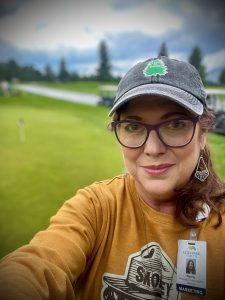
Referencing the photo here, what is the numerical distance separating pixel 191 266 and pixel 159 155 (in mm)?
355

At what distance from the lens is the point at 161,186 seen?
813 mm

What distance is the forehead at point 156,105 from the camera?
2.58ft

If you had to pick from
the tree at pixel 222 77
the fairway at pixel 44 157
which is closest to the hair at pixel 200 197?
the fairway at pixel 44 157

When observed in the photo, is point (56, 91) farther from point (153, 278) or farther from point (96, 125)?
point (153, 278)

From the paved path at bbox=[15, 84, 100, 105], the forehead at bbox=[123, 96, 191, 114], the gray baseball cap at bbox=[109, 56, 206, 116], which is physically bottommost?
the forehead at bbox=[123, 96, 191, 114]

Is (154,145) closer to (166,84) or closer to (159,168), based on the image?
(159,168)

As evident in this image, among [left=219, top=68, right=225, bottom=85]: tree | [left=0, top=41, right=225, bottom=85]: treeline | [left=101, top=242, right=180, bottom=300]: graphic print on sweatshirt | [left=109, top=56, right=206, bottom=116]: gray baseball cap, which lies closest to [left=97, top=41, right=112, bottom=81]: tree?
[left=0, top=41, right=225, bottom=85]: treeline

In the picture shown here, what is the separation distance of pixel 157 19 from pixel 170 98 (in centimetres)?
75

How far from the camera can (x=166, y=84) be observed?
78 cm

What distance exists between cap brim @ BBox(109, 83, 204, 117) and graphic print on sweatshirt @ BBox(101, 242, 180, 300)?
0.42 m

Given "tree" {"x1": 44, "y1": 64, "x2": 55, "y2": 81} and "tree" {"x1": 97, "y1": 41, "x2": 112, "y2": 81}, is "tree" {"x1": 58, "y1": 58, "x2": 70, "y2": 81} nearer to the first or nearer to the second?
"tree" {"x1": 44, "y1": 64, "x2": 55, "y2": 81}

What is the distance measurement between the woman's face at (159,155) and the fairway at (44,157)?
19.2 inches

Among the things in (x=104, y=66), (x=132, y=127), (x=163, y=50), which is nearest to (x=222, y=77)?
(x=163, y=50)

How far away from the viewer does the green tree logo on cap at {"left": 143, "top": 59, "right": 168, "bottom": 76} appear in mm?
811
